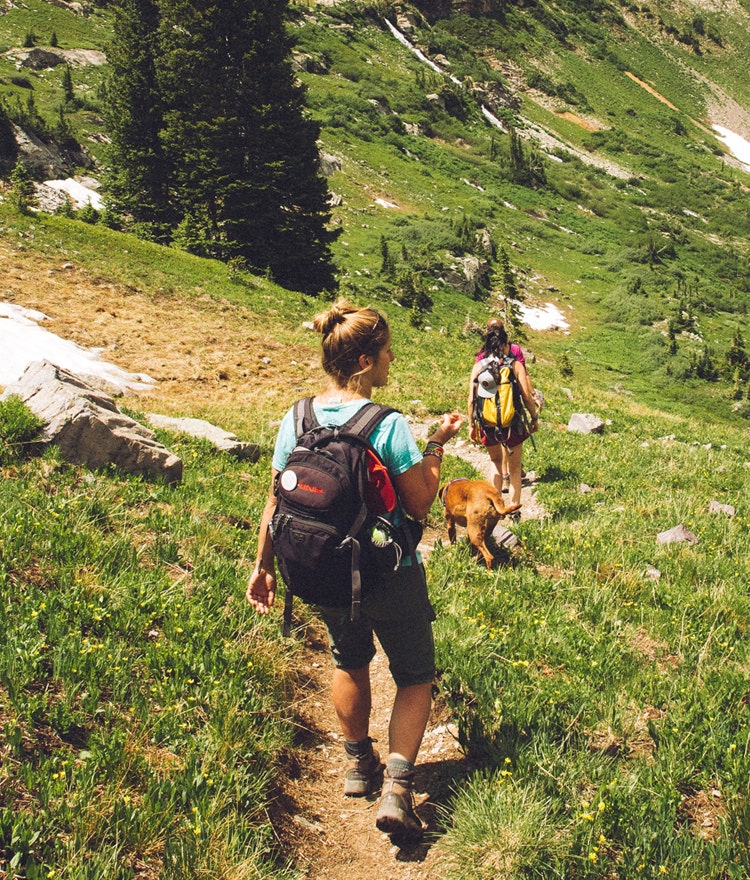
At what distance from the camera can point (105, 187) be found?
2936 cm

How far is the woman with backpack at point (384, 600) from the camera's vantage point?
8.99ft

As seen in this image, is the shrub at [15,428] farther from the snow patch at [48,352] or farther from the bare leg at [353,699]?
the snow patch at [48,352]

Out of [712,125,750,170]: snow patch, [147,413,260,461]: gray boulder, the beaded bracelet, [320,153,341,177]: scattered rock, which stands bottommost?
[320,153,341,177]: scattered rock

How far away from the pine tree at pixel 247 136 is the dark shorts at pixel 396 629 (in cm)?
2080

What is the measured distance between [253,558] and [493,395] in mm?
3718

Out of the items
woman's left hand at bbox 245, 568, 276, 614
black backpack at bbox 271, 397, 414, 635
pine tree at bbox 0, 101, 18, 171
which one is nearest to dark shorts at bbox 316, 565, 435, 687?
black backpack at bbox 271, 397, 414, 635

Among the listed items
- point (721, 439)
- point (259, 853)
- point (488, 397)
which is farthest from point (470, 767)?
point (721, 439)

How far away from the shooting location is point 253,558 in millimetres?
5000

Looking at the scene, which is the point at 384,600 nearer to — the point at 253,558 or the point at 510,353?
the point at 253,558

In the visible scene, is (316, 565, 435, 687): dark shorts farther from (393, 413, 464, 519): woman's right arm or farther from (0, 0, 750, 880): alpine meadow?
(0, 0, 750, 880): alpine meadow

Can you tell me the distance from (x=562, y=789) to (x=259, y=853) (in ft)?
4.81

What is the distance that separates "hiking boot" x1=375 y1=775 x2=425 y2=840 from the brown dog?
10.2 ft

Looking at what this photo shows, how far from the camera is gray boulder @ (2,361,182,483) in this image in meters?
5.33

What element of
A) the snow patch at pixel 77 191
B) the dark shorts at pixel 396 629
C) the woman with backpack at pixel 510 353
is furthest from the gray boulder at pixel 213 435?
the snow patch at pixel 77 191
